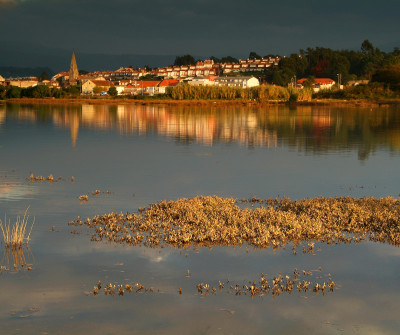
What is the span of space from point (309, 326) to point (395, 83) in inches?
3767

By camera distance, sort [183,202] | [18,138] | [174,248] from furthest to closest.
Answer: [18,138] → [183,202] → [174,248]

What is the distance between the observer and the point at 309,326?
24.0 ft

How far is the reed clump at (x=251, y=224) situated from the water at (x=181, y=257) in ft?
1.31

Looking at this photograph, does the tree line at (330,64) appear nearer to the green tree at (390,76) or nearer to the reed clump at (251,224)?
the green tree at (390,76)

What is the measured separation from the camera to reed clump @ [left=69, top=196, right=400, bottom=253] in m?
10.7

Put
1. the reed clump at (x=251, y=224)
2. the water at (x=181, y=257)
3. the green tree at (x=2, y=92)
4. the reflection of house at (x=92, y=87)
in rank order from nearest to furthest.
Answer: the water at (x=181, y=257)
the reed clump at (x=251, y=224)
the green tree at (x=2, y=92)
the reflection of house at (x=92, y=87)

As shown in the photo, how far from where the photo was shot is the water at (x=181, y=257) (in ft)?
24.5

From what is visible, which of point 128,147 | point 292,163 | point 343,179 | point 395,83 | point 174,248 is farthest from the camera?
point 395,83

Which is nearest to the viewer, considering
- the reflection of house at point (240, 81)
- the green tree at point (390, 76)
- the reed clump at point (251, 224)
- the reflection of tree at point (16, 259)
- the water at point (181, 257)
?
the water at point (181, 257)

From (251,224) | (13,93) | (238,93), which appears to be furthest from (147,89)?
(251,224)

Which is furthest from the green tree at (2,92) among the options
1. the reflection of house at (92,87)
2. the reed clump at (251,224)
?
the reed clump at (251,224)

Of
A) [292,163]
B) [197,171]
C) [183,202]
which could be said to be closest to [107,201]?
[183,202]

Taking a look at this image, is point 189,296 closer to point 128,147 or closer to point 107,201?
point 107,201

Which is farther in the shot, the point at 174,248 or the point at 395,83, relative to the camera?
the point at 395,83
